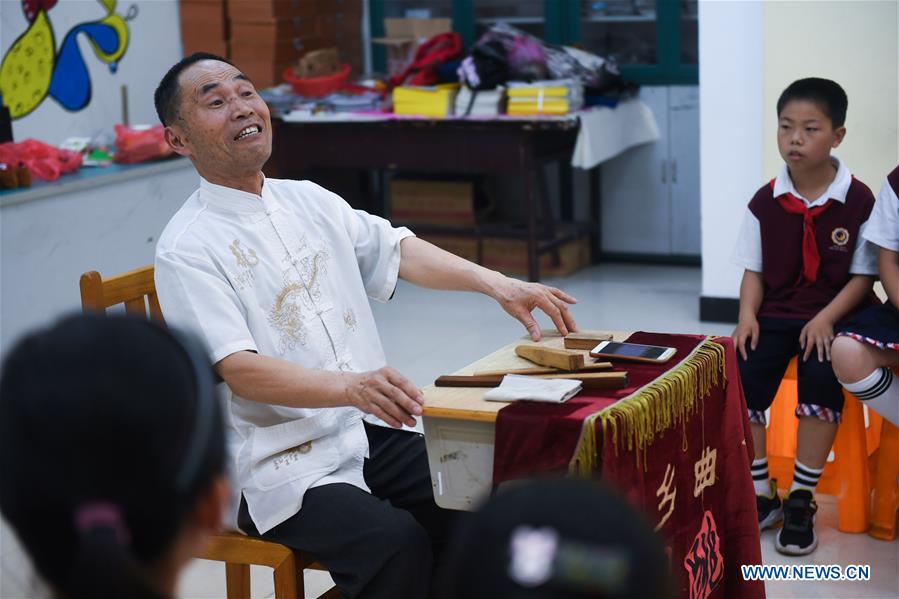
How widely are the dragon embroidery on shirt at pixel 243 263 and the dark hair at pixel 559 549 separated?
1.41 m

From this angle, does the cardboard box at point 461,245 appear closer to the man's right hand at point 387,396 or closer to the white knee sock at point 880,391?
the white knee sock at point 880,391

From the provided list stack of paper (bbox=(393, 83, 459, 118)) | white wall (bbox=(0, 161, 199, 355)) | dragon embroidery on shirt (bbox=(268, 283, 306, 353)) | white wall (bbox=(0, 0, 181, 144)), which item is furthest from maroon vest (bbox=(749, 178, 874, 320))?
white wall (bbox=(0, 0, 181, 144))

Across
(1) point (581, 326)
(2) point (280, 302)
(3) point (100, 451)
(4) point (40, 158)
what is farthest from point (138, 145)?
(3) point (100, 451)

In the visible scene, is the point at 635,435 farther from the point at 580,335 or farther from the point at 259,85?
the point at 259,85

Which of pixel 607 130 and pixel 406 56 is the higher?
pixel 406 56

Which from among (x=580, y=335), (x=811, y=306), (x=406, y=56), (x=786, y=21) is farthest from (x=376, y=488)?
(x=406, y=56)

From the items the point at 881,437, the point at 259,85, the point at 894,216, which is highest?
the point at 259,85

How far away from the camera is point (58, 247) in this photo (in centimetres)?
463

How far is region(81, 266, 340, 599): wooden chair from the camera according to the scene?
1988 millimetres

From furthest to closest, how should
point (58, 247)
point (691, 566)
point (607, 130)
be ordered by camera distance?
point (607, 130), point (58, 247), point (691, 566)

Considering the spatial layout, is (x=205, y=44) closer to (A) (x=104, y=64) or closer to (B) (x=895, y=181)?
(A) (x=104, y=64)

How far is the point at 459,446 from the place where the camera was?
6.11 ft

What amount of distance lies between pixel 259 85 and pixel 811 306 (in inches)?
161

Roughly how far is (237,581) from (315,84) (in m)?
4.13
